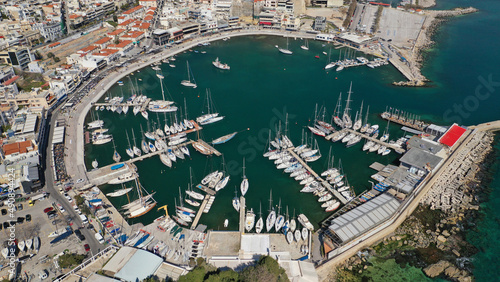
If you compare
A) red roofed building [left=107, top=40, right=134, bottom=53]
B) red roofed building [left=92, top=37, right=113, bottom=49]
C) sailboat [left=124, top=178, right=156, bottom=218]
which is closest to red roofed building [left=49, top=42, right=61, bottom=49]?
red roofed building [left=92, top=37, right=113, bottom=49]

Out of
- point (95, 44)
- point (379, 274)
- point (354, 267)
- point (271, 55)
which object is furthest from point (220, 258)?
point (95, 44)

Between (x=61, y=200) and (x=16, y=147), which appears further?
(x=16, y=147)

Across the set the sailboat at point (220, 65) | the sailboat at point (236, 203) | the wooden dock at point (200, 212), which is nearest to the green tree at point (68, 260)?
the wooden dock at point (200, 212)

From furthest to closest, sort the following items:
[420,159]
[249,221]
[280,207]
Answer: [420,159] < [280,207] < [249,221]

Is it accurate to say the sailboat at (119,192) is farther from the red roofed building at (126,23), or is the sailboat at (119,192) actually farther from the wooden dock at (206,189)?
the red roofed building at (126,23)

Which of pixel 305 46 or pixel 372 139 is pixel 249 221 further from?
pixel 305 46

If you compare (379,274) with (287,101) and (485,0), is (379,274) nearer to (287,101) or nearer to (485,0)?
(287,101)

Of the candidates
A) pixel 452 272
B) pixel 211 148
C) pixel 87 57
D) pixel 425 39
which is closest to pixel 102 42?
pixel 87 57
